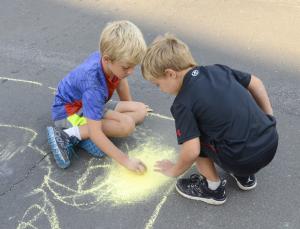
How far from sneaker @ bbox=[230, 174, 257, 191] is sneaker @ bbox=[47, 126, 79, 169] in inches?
38.8

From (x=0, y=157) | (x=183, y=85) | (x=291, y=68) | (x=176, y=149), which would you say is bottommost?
(x=0, y=157)

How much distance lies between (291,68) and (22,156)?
6.95 feet

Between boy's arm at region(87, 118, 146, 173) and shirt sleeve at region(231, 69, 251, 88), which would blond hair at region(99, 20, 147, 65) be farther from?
shirt sleeve at region(231, 69, 251, 88)

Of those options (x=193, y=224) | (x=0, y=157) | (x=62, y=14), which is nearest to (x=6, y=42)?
(x=62, y=14)

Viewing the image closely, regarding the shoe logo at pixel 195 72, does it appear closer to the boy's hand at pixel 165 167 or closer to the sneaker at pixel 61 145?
the boy's hand at pixel 165 167

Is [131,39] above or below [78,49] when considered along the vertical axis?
above

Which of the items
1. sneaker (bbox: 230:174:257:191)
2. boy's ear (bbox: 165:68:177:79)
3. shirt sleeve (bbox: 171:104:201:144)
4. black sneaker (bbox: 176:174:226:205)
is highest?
boy's ear (bbox: 165:68:177:79)

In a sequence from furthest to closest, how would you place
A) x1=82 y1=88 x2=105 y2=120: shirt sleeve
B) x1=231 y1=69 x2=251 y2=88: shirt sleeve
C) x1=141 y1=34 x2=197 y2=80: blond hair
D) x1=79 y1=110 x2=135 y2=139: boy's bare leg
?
x1=79 y1=110 x2=135 y2=139: boy's bare leg
x1=82 y1=88 x2=105 y2=120: shirt sleeve
x1=231 y1=69 x2=251 y2=88: shirt sleeve
x1=141 y1=34 x2=197 y2=80: blond hair

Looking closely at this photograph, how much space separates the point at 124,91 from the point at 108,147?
601 millimetres

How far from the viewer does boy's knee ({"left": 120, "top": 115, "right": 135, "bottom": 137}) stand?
8.41ft

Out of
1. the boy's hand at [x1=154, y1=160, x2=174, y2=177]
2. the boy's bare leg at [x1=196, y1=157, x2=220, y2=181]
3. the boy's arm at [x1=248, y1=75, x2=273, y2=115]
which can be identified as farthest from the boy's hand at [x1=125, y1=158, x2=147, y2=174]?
the boy's arm at [x1=248, y1=75, x2=273, y2=115]

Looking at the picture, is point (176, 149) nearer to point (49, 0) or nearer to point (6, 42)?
point (6, 42)

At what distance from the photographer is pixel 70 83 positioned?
2.52 meters

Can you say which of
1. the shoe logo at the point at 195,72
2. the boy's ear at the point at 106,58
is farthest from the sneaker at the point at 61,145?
the shoe logo at the point at 195,72
